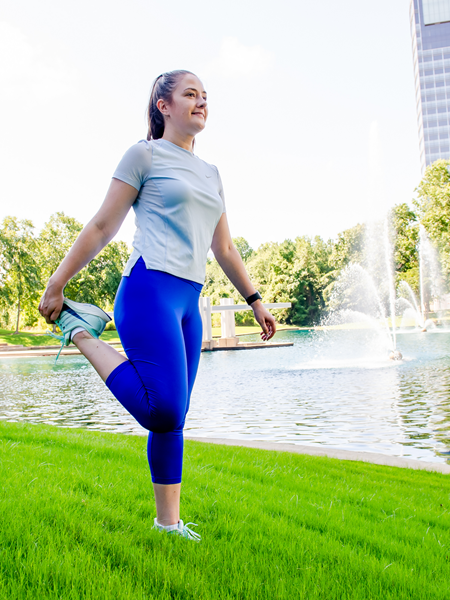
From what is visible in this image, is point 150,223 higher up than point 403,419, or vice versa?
point 150,223

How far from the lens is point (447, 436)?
604cm

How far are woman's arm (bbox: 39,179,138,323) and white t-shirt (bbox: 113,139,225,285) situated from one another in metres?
0.04

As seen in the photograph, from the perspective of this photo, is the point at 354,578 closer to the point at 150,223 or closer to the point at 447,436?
the point at 150,223

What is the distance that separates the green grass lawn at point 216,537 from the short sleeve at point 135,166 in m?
1.24

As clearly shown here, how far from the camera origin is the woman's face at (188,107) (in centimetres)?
198

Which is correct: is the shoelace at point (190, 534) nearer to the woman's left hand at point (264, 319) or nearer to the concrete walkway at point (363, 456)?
the woman's left hand at point (264, 319)

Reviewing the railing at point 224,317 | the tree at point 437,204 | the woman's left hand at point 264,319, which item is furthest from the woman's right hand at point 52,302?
the tree at point 437,204

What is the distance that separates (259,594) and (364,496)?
1.60 m

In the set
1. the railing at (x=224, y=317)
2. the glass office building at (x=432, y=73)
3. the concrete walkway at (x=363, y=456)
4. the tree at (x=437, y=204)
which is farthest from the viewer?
the glass office building at (x=432, y=73)

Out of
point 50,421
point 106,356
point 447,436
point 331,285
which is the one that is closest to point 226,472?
point 106,356

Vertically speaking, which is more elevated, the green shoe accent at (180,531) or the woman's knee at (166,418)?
the woman's knee at (166,418)

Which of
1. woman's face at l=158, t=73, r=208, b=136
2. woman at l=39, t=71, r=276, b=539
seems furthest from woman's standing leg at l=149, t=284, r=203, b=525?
woman's face at l=158, t=73, r=208, b=136

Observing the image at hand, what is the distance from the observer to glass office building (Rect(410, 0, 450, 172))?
315ft

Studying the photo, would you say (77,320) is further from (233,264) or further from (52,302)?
(233,264)
